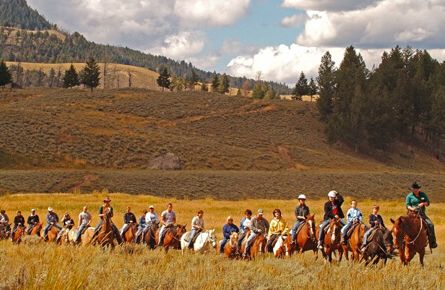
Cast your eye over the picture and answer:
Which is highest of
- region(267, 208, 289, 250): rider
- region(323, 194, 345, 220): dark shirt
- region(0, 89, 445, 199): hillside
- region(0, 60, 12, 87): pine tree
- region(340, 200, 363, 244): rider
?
region(0, 60, 12, 87): pine tree

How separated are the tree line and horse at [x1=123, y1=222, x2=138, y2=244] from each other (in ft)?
256

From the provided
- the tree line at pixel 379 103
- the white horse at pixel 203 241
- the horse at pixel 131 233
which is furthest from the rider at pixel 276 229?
the tree line at pixel 379 103

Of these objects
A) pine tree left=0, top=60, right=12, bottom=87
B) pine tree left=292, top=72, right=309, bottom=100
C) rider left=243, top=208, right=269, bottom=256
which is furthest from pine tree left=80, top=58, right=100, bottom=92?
rider left=243, top=208, right=269, bottom=256

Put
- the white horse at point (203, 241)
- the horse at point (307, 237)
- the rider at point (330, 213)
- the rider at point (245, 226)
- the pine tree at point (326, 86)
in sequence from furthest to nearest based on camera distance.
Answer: the pine tree at point (326, 86) < the white horse at point (203, 241) < the rider at point (245, 226) < the horse at point (307, 237) < the rider at point (330, 213)

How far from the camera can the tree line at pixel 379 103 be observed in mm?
97875

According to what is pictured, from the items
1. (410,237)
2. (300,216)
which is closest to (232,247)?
(300,216)

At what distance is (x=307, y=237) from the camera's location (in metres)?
18.7

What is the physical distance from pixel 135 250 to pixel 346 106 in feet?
285

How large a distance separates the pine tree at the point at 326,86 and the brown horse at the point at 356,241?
290 ft

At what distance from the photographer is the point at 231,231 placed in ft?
68.6

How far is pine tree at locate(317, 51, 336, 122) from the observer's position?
348ft

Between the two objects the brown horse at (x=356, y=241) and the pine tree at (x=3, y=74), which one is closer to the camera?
the brown horse at (x=356, y=241)

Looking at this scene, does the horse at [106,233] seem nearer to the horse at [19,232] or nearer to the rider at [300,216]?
the rider at [300,216]

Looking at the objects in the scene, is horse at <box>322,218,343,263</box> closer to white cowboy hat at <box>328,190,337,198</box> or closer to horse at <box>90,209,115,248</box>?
white cowboy hat at <box>328,190,337,198</box>
